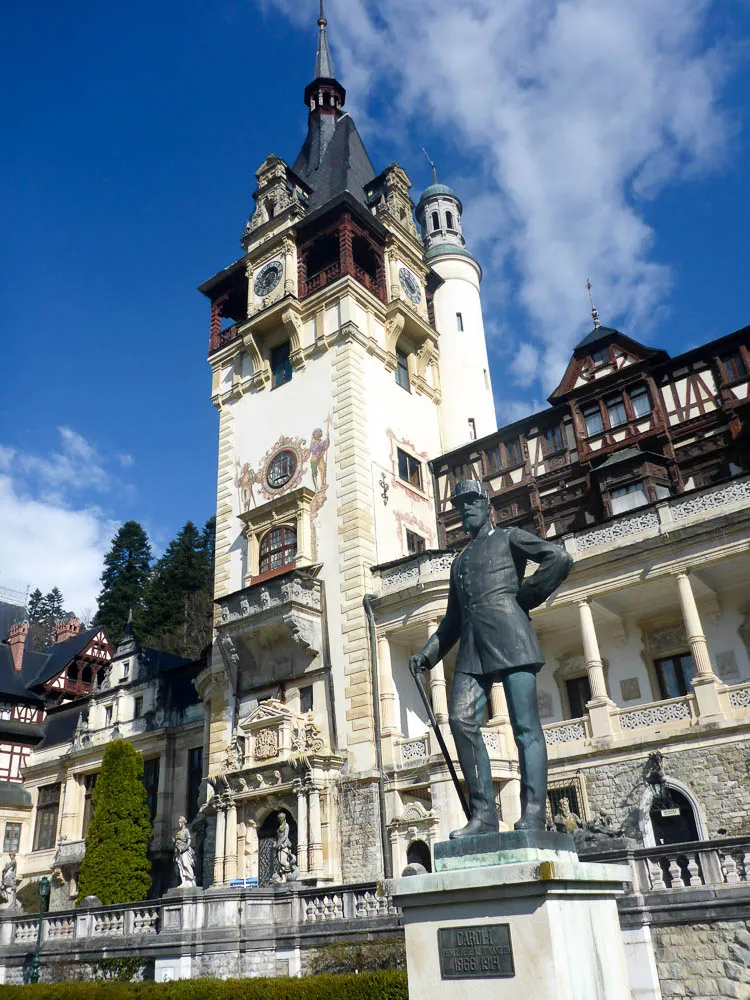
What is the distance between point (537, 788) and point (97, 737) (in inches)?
1491

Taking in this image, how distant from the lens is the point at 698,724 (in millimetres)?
21875

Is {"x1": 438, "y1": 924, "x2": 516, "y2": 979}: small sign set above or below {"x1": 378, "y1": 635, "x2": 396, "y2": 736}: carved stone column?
below

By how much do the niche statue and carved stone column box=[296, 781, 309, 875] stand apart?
62.2 ft

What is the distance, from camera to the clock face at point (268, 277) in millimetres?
36537

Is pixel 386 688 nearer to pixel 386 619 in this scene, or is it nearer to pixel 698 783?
pixel 386 619

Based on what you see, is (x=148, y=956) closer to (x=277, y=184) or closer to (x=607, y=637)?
(x=607, y=637)

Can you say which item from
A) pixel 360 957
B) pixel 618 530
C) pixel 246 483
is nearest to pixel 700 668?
pixel 618 530

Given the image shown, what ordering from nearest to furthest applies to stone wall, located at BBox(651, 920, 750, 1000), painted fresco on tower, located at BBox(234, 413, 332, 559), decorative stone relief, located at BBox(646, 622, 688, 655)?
stone wall, located at BBox(651, 920, 750, 1000)
decorative stone relief, located at BBox(646, 622, 688, 655)
painted fresco on tower, located at BBox(234, 413, 332, 559)

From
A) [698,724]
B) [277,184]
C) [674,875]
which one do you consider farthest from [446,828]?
[277,184]

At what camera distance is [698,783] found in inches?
848

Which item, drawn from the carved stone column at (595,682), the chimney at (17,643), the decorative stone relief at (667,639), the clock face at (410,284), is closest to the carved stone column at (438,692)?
the carved stone column at (595,682)

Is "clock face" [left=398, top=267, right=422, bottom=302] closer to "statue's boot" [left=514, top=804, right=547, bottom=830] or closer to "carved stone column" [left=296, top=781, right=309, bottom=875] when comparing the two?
"carved stone column" [left=296, top=781, right=309, bottom=875]

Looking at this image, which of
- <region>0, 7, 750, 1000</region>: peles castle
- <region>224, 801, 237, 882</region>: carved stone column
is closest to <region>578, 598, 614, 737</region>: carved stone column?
<region>0, 7, 750, 1000</region>: peles castle

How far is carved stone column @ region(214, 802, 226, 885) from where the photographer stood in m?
26.5
